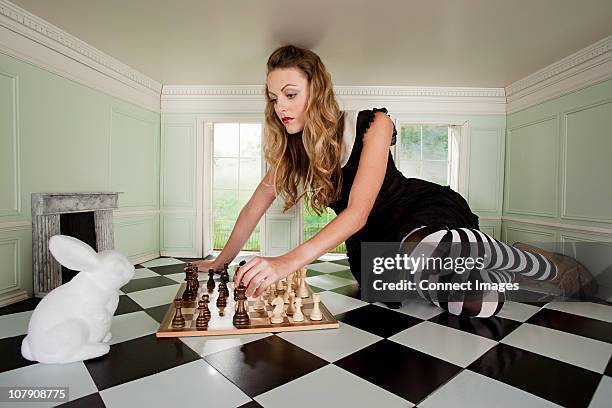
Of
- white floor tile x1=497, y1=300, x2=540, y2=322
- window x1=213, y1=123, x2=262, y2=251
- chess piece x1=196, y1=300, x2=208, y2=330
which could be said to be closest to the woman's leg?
white floor tile x1=497, y1=300, x2=540, y2=322

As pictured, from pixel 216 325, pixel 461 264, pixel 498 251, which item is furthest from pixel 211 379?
pixel 498 251

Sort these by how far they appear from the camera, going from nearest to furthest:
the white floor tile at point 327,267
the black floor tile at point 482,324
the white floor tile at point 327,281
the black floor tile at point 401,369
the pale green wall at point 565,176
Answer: the black floor tile at point 401,369 < the black floor tile at point 482,324 < the white floor tile at point 327,281 < the pale green wall at point 565,176 < the white floor tile at point 327,267

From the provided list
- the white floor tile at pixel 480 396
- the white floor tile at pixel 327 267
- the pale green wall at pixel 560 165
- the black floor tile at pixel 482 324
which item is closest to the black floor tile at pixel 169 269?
the white floor tile at pixel 327 267

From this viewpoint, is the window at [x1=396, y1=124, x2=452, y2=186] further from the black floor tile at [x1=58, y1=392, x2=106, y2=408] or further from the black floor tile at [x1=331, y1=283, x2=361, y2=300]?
the black floor tile at [x1=58, y1=392, x2=106, y2=408]

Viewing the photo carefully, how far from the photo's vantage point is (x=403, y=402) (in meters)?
0.88

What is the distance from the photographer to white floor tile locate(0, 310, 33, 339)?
→ 55.1 inches

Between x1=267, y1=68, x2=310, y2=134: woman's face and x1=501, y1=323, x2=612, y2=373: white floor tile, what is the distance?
4.09ft

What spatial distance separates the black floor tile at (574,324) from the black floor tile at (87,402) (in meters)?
1.68

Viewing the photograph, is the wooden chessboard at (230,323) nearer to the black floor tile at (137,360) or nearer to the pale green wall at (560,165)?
the black floor tile at (137,360)

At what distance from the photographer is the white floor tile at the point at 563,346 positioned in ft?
3.76

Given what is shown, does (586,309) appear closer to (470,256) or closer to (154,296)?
(470,256)

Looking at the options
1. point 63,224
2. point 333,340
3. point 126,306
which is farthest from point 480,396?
point 63,224

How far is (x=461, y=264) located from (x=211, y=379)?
1079 millimetres

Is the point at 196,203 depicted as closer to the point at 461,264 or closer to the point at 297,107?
the point at 297,107
